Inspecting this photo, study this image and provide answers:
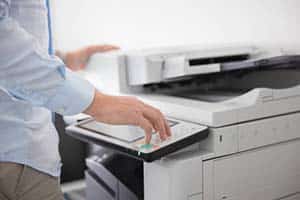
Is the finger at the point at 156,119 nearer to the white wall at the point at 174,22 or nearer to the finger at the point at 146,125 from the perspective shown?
the finger at the point at 146,125

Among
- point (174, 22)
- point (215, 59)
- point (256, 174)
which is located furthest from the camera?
point (174, 22)

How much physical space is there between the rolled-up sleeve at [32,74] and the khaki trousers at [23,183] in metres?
0.16

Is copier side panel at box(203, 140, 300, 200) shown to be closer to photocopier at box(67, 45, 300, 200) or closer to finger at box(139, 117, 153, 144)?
photocopier at box(67, 45, 300, 200)

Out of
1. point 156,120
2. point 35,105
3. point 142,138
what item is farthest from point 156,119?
point 35,105

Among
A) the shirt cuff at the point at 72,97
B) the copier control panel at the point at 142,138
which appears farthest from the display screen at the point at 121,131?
the shirt cuff at the point at 72,97

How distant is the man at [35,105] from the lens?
0.72m

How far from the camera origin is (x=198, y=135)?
95 centimetres

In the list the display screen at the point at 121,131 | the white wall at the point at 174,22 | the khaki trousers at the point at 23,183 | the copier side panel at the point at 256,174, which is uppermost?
the white wall at the point at 174,22

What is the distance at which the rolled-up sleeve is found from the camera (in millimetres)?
709

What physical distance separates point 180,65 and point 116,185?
0.39 meters

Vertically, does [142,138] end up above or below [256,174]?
above

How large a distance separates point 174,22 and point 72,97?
119cm

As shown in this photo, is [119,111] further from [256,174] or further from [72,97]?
[256,174]

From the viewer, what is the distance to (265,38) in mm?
1483
